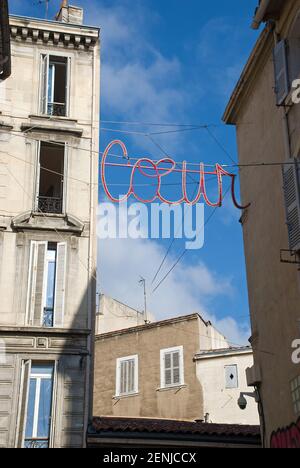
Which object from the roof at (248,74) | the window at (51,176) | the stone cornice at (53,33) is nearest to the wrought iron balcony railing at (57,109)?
the window at (51,176)

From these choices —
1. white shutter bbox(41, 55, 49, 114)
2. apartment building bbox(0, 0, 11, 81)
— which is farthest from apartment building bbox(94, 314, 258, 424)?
apartment building bbox(0, 0, 11, 81)

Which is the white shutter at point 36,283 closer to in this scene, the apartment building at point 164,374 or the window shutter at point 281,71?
the window shutter at point 281,71

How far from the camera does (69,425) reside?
1617cm

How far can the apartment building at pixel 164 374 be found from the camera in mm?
27219

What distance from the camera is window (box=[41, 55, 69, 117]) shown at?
2005 cm

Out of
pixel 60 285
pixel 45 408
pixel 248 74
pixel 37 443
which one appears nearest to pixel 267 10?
pixel 248 74

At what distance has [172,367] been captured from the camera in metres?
28.1

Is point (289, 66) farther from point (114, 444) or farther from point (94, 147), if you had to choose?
point (114, 444)

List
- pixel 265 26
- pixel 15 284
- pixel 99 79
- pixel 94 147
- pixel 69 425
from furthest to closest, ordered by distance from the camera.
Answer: pixel 99 79 < pixel 94 147 < pixel 15 284 < pixel 69 425 < pixel 265 26

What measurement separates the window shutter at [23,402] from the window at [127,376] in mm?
12478

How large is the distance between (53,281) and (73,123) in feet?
15.7

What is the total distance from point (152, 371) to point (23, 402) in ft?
41.6

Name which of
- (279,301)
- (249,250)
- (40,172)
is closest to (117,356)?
(40,172)

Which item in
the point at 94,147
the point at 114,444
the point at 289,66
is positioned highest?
the point at 94,147
